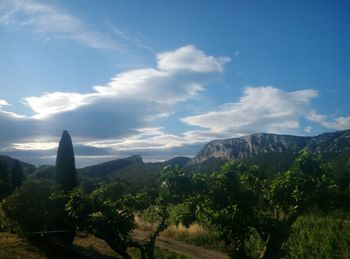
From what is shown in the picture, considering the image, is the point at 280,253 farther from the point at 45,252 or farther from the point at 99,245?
the point at 99,245

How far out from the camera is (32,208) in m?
19.5

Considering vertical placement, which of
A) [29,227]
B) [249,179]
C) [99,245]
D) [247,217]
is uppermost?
[249,179]

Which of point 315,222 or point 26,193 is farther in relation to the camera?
point 315,222

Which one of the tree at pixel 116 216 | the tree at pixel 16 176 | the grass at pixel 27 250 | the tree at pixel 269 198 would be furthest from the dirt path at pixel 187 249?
the tree at pixel 16 176

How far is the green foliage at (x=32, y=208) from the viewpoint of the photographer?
1962 cm

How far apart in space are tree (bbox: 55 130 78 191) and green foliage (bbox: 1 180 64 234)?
11.2 feet

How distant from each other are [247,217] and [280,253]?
5.68 ft

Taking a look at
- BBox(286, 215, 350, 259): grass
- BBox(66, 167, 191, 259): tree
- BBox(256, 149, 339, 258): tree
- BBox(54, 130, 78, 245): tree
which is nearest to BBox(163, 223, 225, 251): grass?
BBox(286, 215, 350, 259): grass

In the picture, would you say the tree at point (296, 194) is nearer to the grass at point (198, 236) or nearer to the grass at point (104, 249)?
the grass at point (104, 249)

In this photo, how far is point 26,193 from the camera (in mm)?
20062

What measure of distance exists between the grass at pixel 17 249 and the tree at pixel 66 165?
172 inches

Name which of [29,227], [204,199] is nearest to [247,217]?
[204,199]

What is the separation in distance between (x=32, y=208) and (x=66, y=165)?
6.08 m

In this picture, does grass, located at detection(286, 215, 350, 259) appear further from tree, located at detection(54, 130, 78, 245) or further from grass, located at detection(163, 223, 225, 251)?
→ tree, located at detection(54, 130, 78, 245)
